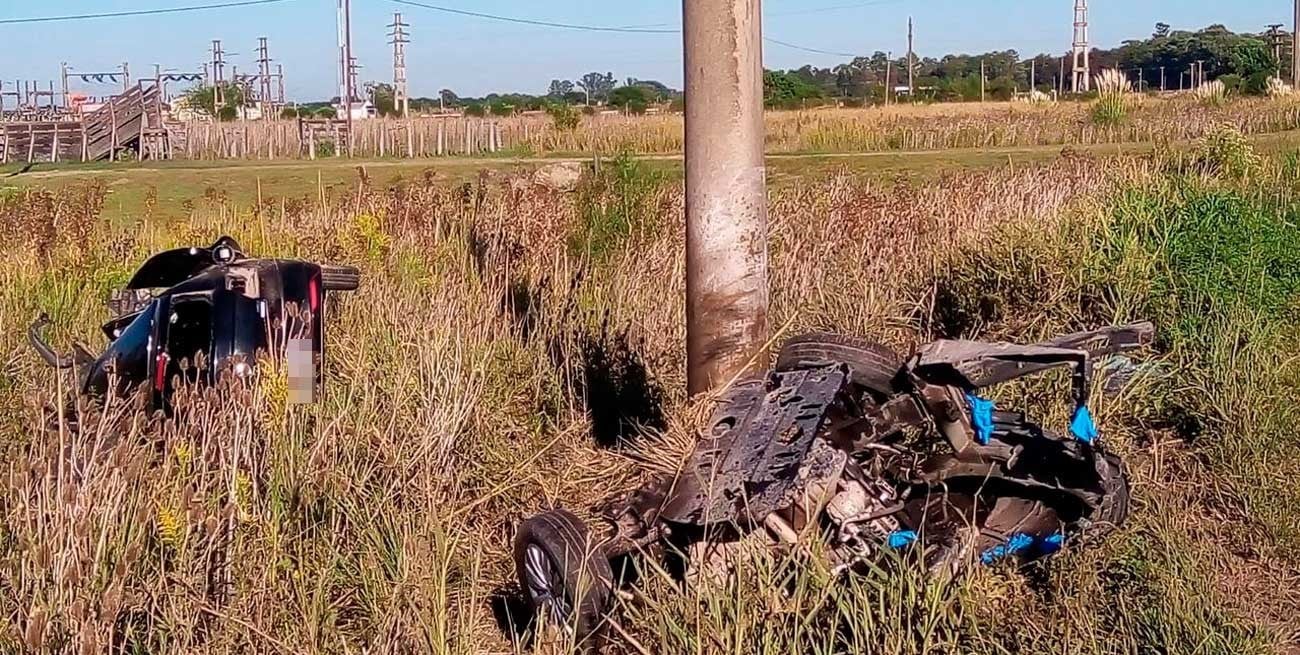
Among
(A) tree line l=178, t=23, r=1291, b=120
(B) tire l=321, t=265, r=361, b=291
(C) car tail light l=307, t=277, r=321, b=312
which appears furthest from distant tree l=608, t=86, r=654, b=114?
(C) car tail light l=307, t=277, r=321, b=312

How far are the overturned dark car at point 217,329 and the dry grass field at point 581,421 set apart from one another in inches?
9.8

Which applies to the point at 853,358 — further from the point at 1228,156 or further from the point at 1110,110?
the point at 1110,110

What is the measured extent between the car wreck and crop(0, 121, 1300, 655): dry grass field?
16 cm

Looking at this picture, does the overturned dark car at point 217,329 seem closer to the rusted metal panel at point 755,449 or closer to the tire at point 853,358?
the rusted metal panel at point 755,449

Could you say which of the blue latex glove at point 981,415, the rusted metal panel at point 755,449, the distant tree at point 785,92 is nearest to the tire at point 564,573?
the rusted metal panel at point 755,449

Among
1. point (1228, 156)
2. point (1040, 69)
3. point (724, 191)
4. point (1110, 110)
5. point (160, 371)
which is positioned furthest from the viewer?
point (1040, 69)

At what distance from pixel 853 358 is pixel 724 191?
32.3 inches

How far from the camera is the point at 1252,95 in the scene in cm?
4797

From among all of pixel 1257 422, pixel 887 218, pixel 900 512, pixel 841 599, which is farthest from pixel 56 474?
pixel 887 218

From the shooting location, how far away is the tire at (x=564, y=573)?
175 inches

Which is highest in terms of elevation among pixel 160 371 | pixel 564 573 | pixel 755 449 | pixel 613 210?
pixel 613 210

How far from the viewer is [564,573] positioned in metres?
4.53

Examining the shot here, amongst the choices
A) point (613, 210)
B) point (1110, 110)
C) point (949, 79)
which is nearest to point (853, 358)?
point (613, 210)

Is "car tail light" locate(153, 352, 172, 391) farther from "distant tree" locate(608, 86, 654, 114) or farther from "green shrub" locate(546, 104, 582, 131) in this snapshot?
"distant tree" locate(608, 86, 654, 114)
